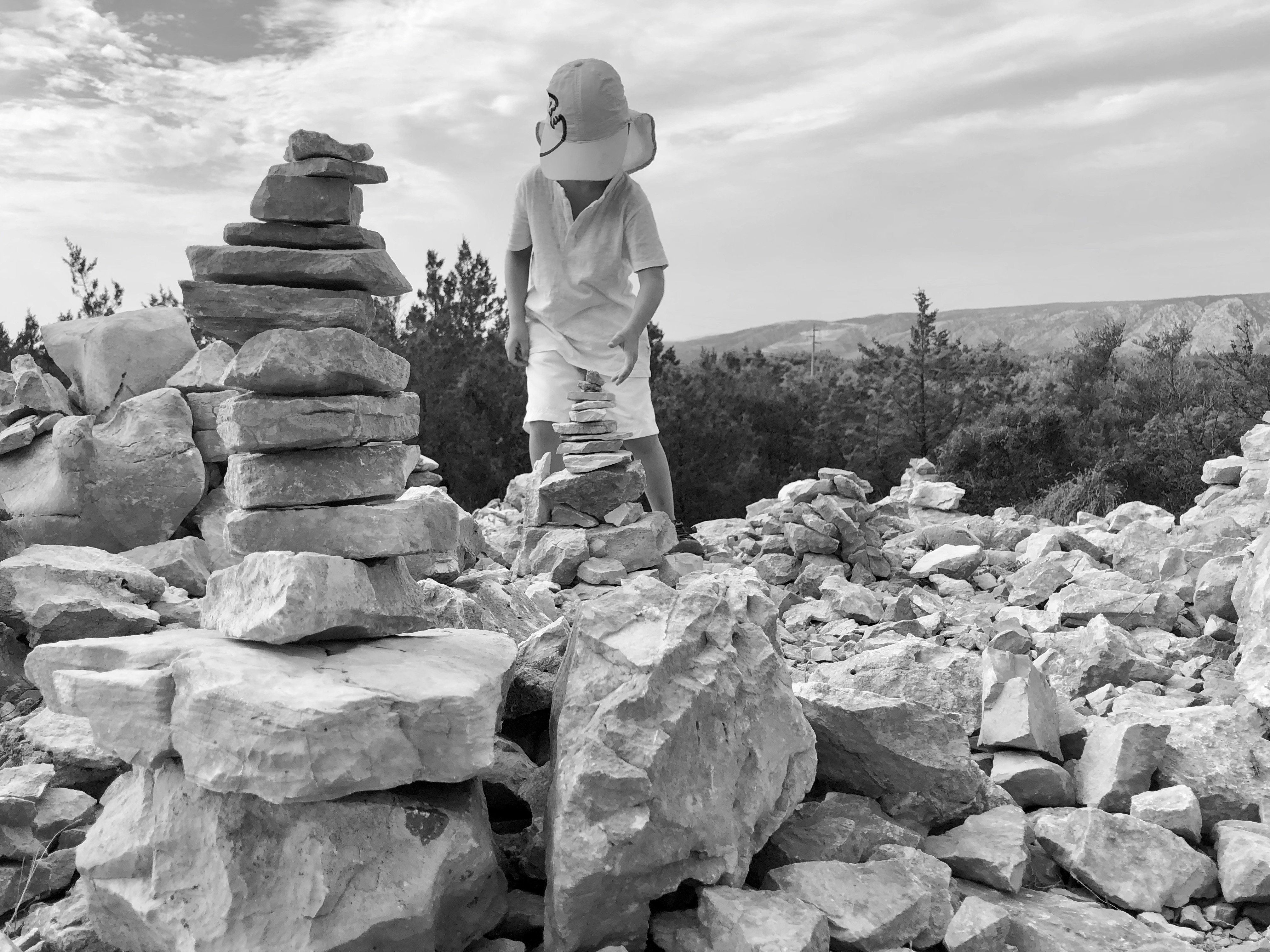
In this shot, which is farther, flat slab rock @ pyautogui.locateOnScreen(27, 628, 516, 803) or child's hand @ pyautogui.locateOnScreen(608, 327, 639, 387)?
child's hand @ pyautogui.locateOnScreen(608, 327, 639, 387)

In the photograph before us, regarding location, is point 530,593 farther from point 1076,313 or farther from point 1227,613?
point 1076,313

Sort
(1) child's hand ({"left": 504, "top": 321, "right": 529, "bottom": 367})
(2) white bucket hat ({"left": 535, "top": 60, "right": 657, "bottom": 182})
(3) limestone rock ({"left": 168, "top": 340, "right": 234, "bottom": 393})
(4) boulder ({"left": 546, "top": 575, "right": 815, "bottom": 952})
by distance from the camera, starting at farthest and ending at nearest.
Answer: (1) child's hand ({"left": 504, "top": 321, "right": 529, "bottom": 367}), (3) limestone rock ({"left": 168, "top": 340, "right": 234, "bottom": 393}), (2) white bucket hat ({"left": 535, "top": 60, "right": 657, "bottom": 182}), (4) boulder ({"left": 546, "top": 575, "right": 815, "bottom": 952})

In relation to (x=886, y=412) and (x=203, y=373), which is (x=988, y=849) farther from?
(x=886, y=412)

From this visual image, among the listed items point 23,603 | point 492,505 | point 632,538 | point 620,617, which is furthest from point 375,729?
point 492,505

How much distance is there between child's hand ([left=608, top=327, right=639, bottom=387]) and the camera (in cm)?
645

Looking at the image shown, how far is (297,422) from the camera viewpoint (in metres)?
3.13

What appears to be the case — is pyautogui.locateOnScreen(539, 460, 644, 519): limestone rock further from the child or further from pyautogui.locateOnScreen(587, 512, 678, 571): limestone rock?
the child

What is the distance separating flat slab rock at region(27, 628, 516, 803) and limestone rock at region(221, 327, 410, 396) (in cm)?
76

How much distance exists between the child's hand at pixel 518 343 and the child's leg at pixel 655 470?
0.98 metres

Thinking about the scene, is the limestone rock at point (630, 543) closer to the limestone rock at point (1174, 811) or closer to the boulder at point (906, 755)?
the boulder at point (906, 755)

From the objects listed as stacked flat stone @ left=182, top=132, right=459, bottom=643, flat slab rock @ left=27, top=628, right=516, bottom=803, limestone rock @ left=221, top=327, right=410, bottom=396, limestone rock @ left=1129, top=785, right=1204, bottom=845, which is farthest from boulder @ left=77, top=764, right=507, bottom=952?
limestone rock @ left=1129, top=785, right=1204, bottom=845

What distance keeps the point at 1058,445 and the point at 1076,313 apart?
2614 inches

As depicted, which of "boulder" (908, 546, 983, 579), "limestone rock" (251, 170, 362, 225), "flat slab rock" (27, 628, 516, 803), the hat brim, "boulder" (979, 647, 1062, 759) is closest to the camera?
"flat slab rock" (27, 628, 516, 803)

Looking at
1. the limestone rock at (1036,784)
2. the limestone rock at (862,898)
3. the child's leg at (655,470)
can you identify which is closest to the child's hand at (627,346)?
the child's leg at (655,470)
